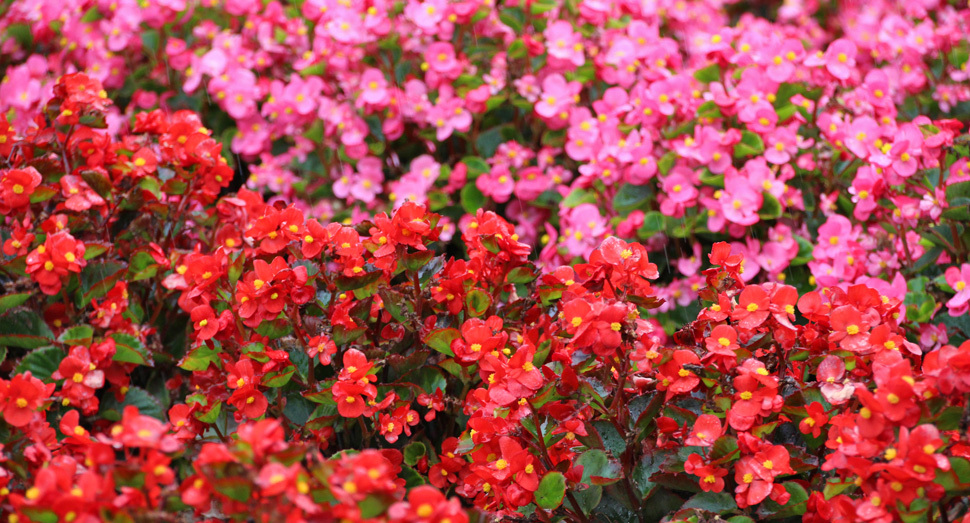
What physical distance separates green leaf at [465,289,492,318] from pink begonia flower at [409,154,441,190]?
0.85 metres

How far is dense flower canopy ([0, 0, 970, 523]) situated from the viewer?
40.6 inches

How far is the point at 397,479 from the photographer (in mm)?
1249

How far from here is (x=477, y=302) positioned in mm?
1279

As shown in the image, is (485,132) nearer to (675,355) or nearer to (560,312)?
(560,312)

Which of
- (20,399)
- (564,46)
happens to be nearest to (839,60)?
(564,46)

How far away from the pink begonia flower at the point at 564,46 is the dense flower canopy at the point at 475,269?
11 mm

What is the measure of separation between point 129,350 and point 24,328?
0.23m

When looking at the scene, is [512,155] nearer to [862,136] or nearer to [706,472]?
[862,136]

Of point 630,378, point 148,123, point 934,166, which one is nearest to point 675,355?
point 630,378

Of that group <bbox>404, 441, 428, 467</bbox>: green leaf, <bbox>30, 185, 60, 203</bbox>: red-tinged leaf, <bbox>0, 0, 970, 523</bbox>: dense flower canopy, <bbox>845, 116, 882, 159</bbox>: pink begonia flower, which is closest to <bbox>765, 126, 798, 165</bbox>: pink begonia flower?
<bbox>0, 0, 970, 523</bbox>: dense flower canopy

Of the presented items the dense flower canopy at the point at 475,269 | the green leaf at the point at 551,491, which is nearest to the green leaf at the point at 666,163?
the dense flower canopy at the point at 475,269

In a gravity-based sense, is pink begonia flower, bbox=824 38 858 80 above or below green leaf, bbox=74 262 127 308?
above

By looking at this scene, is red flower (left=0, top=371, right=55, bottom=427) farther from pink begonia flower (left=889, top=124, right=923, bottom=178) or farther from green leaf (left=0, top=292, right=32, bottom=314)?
pink begonia flower (left=889, top=124, right=923, bottom=178)

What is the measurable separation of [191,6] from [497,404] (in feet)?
6.39
